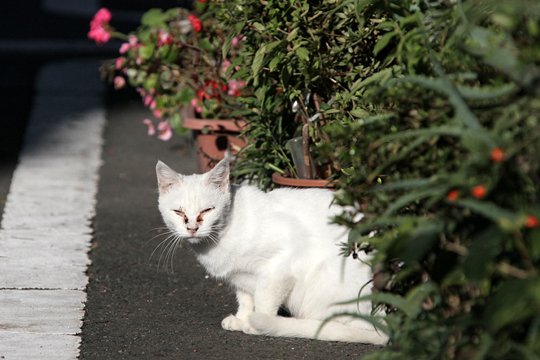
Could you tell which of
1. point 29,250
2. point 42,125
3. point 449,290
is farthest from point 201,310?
point 42,125

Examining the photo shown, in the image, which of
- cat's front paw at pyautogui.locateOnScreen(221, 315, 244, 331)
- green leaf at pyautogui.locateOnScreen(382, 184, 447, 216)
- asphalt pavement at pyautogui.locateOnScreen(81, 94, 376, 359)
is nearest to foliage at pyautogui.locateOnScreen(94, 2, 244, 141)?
asphalt pavement at pyautogui.locateOnScreen(81, 94, 376, 359)

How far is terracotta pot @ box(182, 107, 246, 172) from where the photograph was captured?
6781mm

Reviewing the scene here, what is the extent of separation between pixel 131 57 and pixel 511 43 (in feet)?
17.3

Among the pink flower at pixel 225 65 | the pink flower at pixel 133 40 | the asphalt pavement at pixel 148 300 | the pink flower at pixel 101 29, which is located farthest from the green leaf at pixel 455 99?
the pink flower at pixel 101 29

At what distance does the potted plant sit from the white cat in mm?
1534

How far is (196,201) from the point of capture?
16.2ft

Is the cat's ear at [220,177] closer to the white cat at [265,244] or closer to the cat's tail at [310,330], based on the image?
the white cat at [265,244]

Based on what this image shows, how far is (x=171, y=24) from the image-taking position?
7715mm

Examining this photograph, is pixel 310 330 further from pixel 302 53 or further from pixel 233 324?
pixel 302 53

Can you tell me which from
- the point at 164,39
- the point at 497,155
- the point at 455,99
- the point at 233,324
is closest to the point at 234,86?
the point at 164,39

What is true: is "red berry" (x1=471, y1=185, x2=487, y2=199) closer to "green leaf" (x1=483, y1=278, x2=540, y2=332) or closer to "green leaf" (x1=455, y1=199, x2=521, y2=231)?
"green leaf" (x1=455, y1=199, x2=521, y2=231)

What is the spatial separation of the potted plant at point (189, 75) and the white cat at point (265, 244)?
153 cm

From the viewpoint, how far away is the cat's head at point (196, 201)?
4.91 metres

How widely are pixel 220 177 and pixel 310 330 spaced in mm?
854
